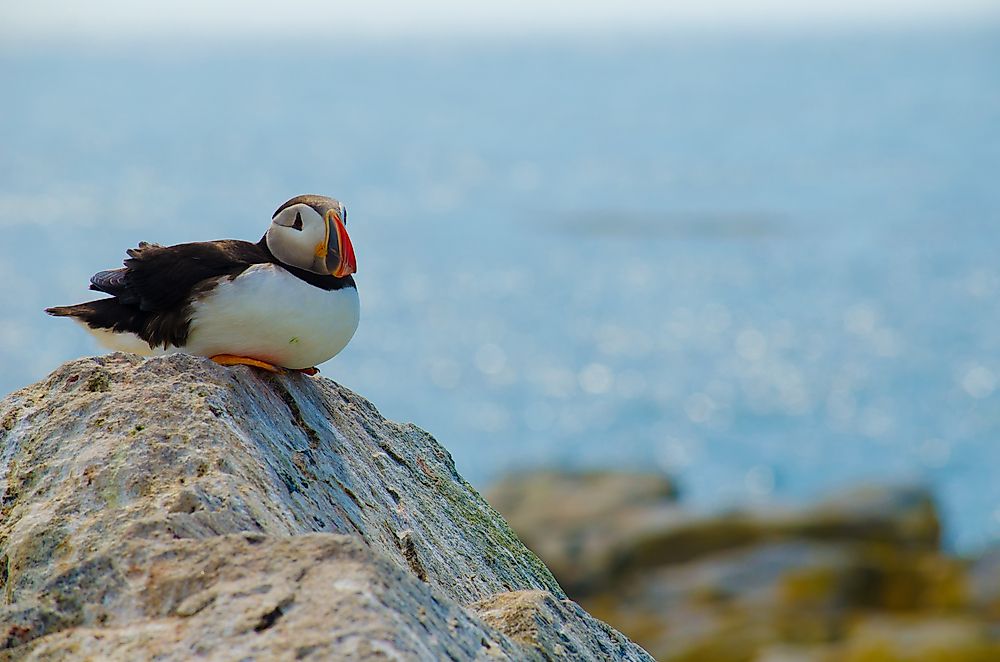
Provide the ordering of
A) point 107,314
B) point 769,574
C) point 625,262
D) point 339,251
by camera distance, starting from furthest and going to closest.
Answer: point 625,262
point 769,574
point 107,314
point 339,251

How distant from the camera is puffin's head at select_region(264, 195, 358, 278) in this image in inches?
220

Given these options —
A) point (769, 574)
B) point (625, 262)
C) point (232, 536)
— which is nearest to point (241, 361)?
point (232, 536)

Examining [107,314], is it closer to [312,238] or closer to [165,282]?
[165,282]

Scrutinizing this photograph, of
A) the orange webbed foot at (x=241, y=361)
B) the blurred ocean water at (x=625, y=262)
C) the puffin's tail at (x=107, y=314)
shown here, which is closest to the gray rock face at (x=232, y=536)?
the orange webbed foot at (x=241, y=361)

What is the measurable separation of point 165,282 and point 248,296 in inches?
19.1

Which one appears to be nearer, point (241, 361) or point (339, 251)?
point (241, 361)

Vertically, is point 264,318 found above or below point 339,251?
below

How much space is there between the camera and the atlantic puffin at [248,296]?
538cm

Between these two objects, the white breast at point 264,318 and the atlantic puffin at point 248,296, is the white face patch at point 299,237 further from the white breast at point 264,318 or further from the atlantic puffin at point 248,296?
the white breast at point 264,318

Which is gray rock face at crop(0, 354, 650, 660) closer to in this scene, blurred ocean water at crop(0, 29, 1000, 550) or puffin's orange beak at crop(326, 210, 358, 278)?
puffin's orange beak at crop(326, 210, 358, 278)

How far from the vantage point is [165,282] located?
5.61 meters

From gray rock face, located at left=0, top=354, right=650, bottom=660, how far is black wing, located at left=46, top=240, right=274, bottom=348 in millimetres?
533

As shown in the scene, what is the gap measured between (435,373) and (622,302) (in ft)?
34.6

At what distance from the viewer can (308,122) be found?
8938 cm
